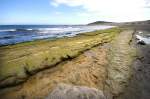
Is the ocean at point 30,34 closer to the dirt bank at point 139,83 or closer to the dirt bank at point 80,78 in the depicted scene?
the dirt bank at point 80,78

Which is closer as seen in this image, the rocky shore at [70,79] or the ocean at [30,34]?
the rocky shore at [70,79]

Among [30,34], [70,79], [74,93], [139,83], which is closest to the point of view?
[74,93]

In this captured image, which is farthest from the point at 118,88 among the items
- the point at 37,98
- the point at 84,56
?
the point at 84,56

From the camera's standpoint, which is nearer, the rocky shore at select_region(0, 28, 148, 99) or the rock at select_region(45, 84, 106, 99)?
the rock at select_region(45, 84, 106, 99)

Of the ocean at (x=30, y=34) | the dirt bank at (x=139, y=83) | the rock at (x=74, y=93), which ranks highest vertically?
the rock at (x=74, y=93)

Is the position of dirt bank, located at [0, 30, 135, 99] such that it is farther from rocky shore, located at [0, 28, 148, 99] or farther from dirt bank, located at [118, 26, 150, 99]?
dirt bank, located at [118, 26, 150, 99]

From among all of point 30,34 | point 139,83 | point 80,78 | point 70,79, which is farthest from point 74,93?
point 30,34

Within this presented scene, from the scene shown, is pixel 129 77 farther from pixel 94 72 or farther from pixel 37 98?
pixel 37 98

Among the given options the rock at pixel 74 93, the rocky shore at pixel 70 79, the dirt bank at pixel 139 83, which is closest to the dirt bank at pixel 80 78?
the rocky shore at pixel 70 79

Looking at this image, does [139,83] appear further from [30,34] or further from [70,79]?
[30,34]

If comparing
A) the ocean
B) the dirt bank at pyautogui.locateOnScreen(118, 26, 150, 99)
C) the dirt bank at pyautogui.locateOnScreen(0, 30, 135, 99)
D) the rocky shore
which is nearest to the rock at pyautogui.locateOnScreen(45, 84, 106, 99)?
the rocky shore

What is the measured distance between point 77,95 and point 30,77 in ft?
6.64

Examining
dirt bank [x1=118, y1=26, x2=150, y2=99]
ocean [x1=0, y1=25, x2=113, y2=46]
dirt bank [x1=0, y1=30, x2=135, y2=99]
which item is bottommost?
ocean [x1=0, y1=25, x2=113, y2=46]

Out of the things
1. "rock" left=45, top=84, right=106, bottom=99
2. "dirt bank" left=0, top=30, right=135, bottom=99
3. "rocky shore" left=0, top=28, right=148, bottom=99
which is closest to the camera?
"rock" left=45, top=84, right=106, bottom=99
